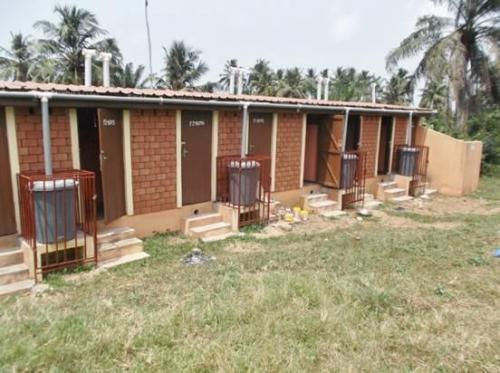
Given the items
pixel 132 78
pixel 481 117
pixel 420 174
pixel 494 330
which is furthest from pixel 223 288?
pixel 132 78

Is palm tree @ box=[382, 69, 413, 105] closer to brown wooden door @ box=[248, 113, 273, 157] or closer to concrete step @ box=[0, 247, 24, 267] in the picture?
brown wooden door @ box=[248, 113, 273, 157]

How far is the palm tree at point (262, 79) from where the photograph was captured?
3068 centimetres

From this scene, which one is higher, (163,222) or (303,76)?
(303,76)

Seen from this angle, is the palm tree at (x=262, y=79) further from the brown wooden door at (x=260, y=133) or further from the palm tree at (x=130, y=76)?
the brown wooden door at (x=260, y=133)

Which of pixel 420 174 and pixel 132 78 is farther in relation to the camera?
pixel 132 78

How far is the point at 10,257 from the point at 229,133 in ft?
13.4

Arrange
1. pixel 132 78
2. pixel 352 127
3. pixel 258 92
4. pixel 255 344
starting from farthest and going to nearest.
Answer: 1. pixel 258 92
2. pixel 132 78
3. pixel 352 127
4. pixel 255 344

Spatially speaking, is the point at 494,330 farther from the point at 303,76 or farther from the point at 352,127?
the point at 303,76

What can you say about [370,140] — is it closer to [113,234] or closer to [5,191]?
[113,234]

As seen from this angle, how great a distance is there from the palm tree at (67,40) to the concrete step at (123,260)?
52.8ft

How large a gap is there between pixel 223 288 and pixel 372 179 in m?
7.91

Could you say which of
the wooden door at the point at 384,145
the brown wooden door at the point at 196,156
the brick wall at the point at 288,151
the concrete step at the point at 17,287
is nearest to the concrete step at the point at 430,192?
the wooden door at the point at 384,145

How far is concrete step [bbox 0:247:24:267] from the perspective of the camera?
4641mm

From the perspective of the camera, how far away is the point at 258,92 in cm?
3100
